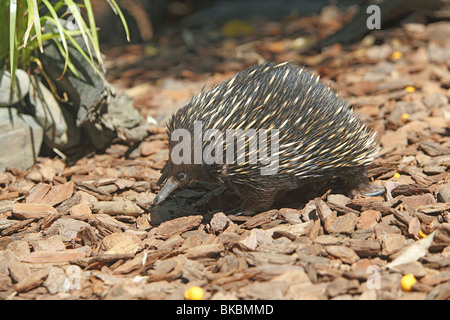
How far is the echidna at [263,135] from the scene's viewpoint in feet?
13.0

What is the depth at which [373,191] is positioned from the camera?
14.9 ft

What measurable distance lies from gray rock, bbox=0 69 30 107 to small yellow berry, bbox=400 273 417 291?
12.6 ft

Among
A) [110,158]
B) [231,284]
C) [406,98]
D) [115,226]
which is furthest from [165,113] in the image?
[231,284]

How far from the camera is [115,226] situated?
4.39 metres

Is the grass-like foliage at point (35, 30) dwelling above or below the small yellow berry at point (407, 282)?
above

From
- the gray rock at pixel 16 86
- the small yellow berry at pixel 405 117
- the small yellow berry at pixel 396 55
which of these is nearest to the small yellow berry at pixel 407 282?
the small yellow berry at pixel 405 117

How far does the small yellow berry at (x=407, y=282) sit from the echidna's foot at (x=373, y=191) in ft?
3.96

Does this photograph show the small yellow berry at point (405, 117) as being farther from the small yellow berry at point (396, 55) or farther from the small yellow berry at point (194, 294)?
the small yellow berry at point (194, 294)

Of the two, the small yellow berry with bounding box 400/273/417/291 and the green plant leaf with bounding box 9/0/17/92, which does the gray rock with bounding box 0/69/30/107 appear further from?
the small yellow berry with bounding box 400/273/417/291

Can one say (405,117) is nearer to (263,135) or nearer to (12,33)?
(263,135)

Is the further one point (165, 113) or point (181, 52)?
point (181, 52)

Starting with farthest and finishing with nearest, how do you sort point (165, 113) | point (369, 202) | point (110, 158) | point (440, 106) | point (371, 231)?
point (165, 113)
point (440, 106)
point (110, 158)
point (369, 202)
point (371, 231)

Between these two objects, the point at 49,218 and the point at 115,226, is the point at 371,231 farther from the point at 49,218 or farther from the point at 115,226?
the point at 49,218
